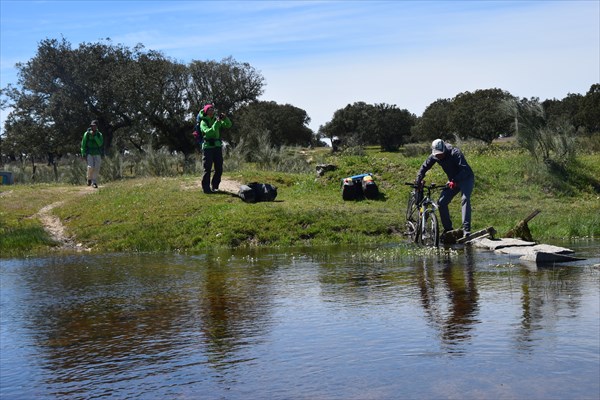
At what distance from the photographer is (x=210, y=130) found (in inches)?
941

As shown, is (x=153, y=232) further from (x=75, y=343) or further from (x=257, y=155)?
(x=257, y=155)

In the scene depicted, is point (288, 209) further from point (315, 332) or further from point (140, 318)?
point (315, 332)

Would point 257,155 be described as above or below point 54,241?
above

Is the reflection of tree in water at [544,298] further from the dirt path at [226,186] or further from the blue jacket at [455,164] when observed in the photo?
the dirt path at [226,186]

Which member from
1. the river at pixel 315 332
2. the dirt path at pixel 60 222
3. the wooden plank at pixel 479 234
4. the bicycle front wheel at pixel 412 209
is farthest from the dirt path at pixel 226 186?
the river at pixel 315 332

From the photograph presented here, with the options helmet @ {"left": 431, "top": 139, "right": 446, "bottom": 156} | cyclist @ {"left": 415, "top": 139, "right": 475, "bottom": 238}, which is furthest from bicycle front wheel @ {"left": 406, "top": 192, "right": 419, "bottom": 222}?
helmet @ {"left": 431, "top": 139, "right": 446, "bottom": 156}

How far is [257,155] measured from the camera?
3484 centimetres

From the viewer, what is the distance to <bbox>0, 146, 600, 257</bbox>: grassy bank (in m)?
19.6

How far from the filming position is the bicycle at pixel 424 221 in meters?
15.8

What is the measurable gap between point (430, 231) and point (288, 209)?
19.9ft

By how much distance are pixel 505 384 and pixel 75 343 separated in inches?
184

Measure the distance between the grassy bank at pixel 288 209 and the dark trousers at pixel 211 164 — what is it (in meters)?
0.53

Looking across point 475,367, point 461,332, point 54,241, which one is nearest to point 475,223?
point 54,241

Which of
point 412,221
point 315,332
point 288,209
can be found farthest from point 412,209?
point 315,332
